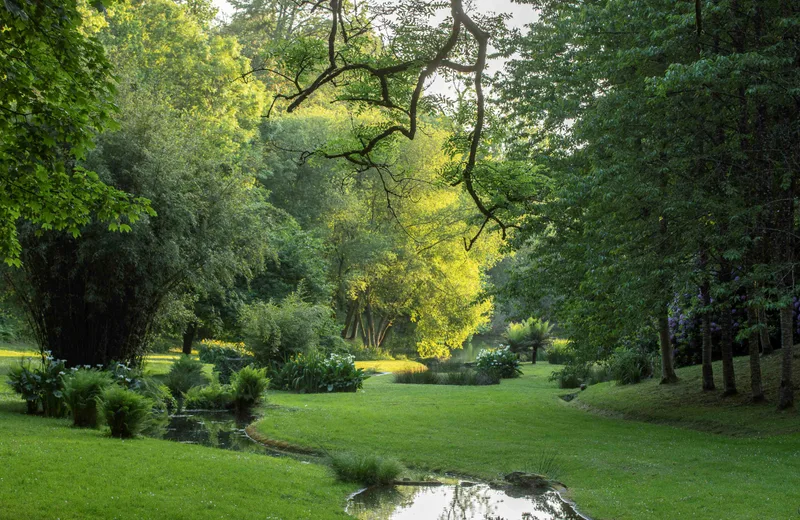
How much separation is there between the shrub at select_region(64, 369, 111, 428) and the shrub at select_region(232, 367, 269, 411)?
16.7ft

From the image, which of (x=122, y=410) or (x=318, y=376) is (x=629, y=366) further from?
(x=122, y=410)

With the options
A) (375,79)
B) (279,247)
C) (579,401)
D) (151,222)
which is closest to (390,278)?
(279,247)

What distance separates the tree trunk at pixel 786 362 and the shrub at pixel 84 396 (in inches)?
468

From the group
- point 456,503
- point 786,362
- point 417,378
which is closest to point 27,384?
point 456,503

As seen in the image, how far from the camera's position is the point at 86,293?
50.3 feet

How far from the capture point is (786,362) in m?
13.1

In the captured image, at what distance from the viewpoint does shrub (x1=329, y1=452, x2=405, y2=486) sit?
9.79 m

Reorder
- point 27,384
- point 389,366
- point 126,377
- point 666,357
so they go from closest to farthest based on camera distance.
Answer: point 27,384 < point 126,377 < point 666,357 < point 389,366

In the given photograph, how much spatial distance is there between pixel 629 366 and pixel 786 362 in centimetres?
748

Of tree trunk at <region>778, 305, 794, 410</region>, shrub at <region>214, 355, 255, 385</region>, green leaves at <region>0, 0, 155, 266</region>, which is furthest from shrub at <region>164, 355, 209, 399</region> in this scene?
tree trunk at <region>778, 305, 794, 410</region>

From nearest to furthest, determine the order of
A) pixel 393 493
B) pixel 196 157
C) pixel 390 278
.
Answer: pixel 393 493 < pixel 196 157 < pixel 390 278

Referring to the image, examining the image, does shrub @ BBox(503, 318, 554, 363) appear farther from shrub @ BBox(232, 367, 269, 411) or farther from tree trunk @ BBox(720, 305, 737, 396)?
shrub @ BBox(232, 367, 269, 411)

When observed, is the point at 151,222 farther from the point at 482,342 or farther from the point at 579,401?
the point at 482,342

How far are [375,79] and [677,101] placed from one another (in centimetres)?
→ 618
